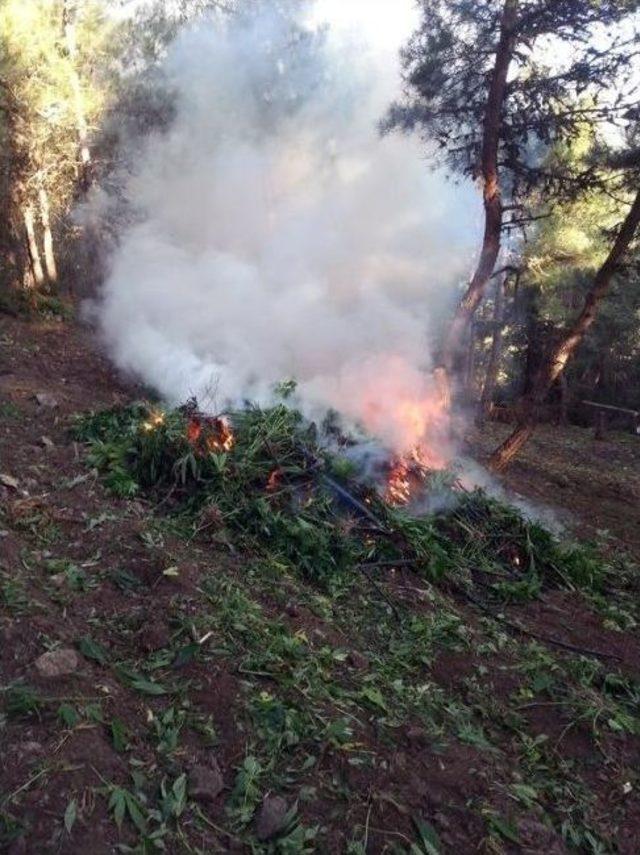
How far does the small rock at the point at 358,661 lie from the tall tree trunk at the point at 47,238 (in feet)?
39.9

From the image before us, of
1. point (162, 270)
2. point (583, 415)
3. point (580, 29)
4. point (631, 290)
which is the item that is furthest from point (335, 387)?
point (583, 415)

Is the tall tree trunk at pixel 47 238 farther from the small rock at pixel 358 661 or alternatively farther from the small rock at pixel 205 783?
the small rock at pixel 205 783

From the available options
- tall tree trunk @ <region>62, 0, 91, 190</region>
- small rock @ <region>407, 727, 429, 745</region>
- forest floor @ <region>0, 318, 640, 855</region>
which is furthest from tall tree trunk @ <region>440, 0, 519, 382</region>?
tall tree trunk @ <region>62, 0, 91, 190</region>

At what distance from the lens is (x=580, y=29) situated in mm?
9188

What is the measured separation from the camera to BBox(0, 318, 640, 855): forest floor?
9.35 ft

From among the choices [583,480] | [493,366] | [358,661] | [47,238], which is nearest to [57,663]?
[358,661]

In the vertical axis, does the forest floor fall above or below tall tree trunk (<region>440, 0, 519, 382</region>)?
below

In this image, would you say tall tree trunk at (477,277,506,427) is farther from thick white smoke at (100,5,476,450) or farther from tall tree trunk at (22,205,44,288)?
tall tree trunk at (22,205,44,288)

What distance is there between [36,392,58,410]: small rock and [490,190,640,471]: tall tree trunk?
21.5 ft

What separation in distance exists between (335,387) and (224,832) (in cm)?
744

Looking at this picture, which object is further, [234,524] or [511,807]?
[234,524]

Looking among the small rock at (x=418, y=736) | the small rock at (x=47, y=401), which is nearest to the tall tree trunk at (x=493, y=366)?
the small rock at (x=47, y=401)

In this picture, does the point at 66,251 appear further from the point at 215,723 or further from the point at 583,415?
the point at 583,415

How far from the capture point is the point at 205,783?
2963 millimetres
